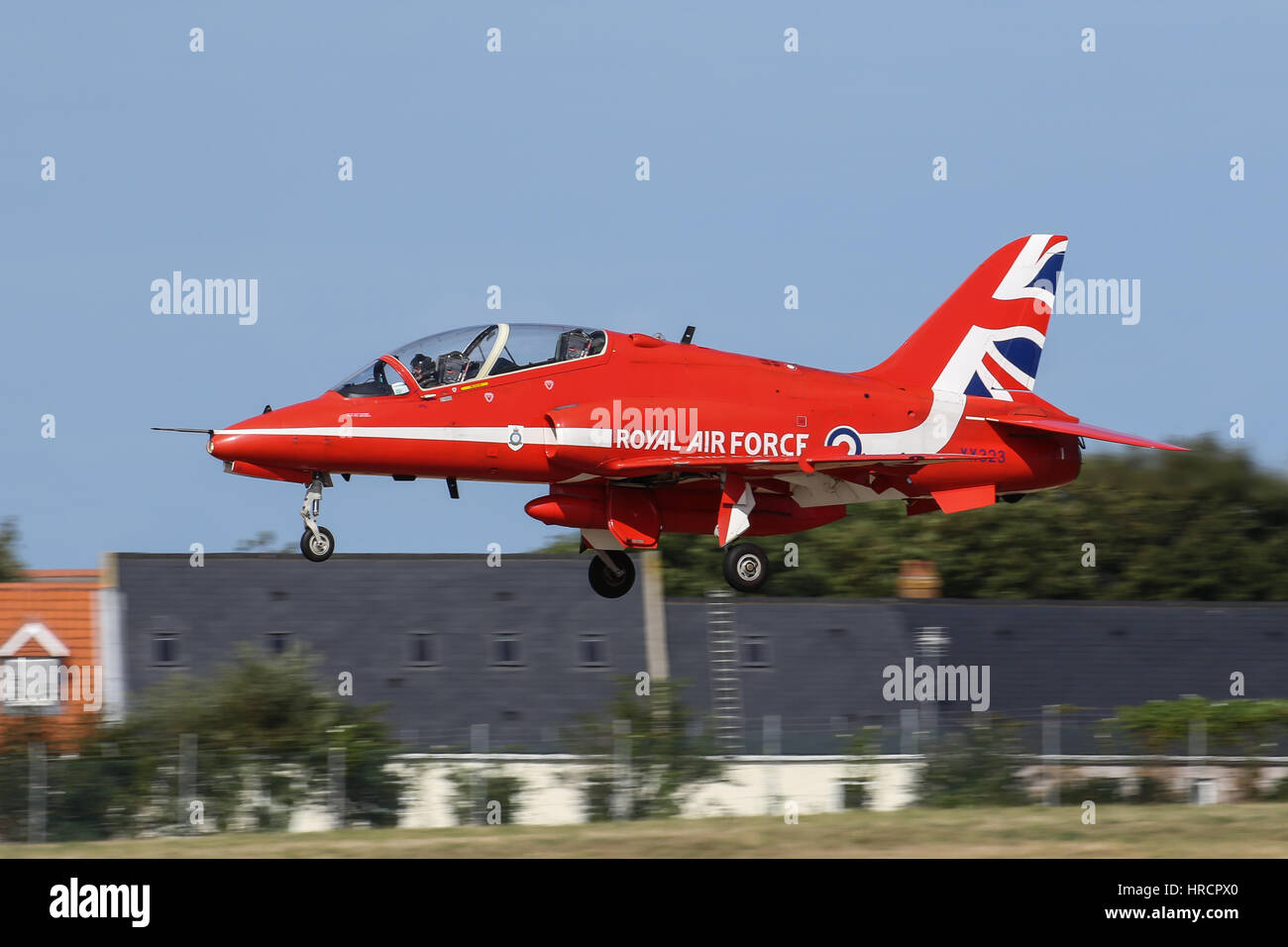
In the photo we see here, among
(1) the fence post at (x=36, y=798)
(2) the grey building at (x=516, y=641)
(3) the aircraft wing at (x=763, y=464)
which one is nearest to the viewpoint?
(3) the aircraft wing at (x=763, y=464)

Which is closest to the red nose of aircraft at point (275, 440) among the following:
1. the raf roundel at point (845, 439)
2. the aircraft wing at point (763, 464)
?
the aircraft wing at point (763, 464)

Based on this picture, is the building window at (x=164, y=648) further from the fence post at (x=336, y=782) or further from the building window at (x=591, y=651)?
the fence post at (x=336, y=782)

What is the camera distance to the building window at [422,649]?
39.2m

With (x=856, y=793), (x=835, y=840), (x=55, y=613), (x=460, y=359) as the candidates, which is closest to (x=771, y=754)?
(x=856, y=793)

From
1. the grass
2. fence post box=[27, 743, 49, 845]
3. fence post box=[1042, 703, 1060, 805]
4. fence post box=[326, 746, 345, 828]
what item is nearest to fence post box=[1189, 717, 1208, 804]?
fence post box=[1042, 703, 1060, 805]

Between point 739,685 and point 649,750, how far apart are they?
972 centimetres

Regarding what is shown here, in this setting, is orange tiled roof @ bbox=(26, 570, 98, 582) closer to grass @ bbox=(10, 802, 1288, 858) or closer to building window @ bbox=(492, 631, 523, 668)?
building window @ bbox=(492, 631, 523, 668)

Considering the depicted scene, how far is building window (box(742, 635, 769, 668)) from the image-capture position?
39.9 metres

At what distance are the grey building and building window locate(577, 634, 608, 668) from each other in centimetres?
3

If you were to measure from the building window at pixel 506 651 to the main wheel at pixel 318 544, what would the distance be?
1729 centimetres

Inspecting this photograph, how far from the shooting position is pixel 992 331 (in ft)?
86.9

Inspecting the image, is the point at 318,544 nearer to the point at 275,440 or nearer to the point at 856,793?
the point at 275,440

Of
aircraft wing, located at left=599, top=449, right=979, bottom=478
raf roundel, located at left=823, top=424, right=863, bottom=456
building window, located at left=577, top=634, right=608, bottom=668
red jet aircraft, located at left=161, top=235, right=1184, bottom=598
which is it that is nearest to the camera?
red jet aircraft, located at left=161, top=235, right=1184, bottom=598
